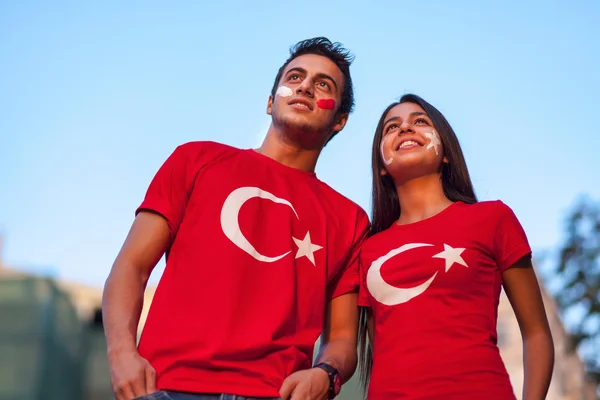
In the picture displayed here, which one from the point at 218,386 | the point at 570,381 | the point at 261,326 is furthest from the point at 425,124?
the point at 570,381

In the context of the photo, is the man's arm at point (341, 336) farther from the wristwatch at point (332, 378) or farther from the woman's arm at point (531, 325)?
the woman's arm at point (531, 325)

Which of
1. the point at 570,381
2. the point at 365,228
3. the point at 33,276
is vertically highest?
the point at 365,228

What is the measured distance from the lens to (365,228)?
430 cm

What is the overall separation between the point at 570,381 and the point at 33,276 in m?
17.3

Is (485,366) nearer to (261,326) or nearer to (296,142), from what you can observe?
(261,326)

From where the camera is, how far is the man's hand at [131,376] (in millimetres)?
3043

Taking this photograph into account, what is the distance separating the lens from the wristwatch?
3457 millimetres

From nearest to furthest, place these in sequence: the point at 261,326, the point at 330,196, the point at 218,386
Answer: the point at 218,386, the point at 261,326, the point at 330,196

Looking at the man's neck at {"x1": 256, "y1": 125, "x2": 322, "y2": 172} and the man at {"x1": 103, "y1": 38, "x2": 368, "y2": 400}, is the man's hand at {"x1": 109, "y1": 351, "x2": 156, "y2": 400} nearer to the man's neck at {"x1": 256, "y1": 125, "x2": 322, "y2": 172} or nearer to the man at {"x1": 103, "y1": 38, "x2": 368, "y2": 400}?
the man at {"x1": 103, "y1": 38, "x2": 368, "y2": 400}

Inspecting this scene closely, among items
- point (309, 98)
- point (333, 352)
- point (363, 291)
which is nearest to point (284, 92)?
point (309, 98)

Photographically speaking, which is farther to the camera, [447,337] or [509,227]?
[509,227]

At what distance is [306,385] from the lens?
130 inches

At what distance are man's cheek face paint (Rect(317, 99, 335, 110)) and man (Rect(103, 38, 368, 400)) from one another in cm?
1

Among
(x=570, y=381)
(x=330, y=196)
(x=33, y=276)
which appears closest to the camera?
(x=330, y=196)
